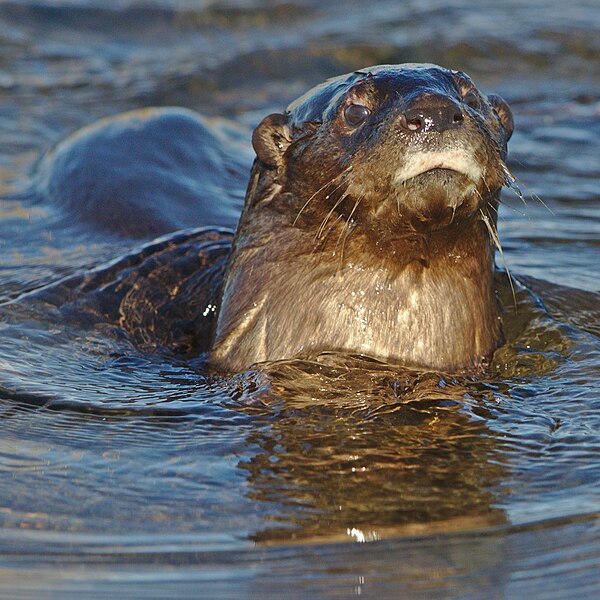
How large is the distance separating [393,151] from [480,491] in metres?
0.91

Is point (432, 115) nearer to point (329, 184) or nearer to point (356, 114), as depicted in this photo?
point (356, 114)

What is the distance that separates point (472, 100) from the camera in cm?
365

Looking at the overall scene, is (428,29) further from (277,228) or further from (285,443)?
(285,443)

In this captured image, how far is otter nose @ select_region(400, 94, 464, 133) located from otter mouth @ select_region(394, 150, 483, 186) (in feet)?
0.22

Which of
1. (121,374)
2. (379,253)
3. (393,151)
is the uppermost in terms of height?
(393,151)

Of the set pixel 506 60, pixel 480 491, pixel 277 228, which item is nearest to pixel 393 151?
pixel 277 228

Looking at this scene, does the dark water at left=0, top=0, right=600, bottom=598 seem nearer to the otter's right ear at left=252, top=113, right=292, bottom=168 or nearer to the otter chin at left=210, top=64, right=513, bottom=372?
the otter chin at left=210, top=64, right=513, bottom=372

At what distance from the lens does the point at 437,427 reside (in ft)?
11.5

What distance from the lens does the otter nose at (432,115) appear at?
3283 mm

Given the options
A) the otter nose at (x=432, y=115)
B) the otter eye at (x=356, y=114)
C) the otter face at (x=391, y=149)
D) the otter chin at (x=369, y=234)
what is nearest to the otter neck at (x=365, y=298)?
the otter chin at (x=369, y=234)

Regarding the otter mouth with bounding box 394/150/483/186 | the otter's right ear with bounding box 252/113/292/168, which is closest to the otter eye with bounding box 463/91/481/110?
the otter mouth with bounding box 394/150/483/186

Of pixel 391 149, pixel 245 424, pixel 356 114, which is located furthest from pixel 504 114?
pixel 245 424

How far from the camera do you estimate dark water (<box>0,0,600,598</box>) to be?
265 centimetres

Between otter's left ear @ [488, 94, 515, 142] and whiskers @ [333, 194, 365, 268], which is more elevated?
otter's left ear @ [488, 94, 515, 142]
